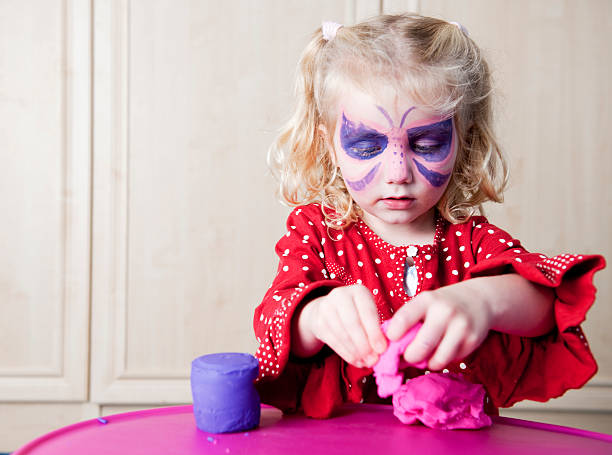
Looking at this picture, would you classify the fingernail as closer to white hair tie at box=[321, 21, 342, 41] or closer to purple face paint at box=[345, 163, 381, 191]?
purple face paint at box=[345, 163, 381, 191]

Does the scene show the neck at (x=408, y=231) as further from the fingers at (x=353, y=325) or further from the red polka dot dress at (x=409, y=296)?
the fingers at (x=353, y=325)

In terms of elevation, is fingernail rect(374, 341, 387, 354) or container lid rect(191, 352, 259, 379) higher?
fingernail rect(374, 341, 387, 354)

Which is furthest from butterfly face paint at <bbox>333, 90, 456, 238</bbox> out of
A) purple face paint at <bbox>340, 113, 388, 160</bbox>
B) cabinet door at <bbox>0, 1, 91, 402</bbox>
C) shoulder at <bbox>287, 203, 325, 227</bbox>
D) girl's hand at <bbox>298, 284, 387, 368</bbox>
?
cabinet door at <bbox>0, 1, 91, 402</bbox>

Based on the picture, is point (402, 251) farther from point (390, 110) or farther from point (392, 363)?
point (392, 363)

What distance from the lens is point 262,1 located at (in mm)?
1790

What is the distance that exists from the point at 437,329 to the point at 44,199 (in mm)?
1549

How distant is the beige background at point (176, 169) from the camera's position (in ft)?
5.84

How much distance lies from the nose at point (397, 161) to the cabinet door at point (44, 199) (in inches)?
49.2

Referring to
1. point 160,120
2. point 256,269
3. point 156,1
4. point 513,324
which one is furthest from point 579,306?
point 156,1

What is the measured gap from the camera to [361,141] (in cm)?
79


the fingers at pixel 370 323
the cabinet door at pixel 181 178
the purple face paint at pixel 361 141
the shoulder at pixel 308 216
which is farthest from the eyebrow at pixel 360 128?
the cabinet door at pixel 181 178

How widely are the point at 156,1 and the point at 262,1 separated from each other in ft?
0.98

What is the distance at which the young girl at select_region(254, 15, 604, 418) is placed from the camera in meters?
0.58

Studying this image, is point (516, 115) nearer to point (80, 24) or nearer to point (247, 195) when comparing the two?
point (247, 195)
